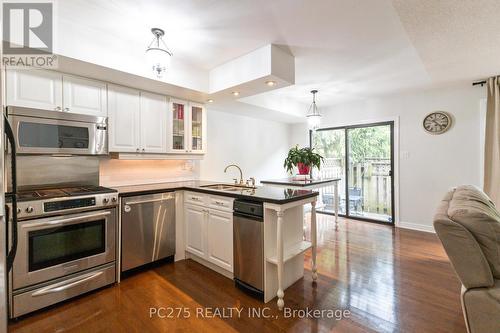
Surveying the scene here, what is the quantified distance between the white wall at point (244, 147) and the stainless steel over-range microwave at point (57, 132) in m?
1.79

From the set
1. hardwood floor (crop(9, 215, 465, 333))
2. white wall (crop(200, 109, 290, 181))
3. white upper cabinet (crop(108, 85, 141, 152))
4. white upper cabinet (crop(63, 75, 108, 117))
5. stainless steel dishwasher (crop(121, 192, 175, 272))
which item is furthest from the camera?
white wall (crop(200, 109, 290, 181))

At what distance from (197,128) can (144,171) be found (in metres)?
1.01

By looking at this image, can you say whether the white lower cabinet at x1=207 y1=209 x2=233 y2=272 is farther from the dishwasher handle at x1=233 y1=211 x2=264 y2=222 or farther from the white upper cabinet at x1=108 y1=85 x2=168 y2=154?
the white upper cabinet at x1=108 y1=85 x2=168 y2=154

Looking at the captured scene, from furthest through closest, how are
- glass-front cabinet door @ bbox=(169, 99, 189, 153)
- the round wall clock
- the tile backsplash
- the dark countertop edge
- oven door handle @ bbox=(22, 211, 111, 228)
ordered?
the round wall clock
glass-front cabinet door @ bbox=(169, 99, 189, 153)
the tile backsplash
the dark countertop edge
oven door handle @ bbox=(22, 211, 111, 228)

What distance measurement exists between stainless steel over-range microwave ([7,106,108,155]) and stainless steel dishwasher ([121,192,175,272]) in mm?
721

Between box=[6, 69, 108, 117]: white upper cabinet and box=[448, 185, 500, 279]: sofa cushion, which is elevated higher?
box=[6, 69, 108, 117]: white upper cabinet

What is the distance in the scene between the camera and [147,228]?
2703 millimetres

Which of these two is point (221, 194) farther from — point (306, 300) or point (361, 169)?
point (361, 169)

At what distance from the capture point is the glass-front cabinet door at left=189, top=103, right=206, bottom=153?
11.6 feet

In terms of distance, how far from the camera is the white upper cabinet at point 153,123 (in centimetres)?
300

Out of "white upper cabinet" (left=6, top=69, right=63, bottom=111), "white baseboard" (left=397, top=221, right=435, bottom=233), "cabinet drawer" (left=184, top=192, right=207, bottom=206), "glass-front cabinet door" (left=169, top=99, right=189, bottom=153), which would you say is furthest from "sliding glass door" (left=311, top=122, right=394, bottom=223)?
"white upper cabinet" (left=6, top=69, right=63, bottom=111)

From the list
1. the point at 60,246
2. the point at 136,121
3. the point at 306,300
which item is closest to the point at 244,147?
the point at 136,121

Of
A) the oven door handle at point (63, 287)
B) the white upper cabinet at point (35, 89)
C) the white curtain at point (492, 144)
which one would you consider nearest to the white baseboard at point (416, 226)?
the white curtain at point (492, 144)

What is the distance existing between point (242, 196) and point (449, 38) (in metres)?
2.60
